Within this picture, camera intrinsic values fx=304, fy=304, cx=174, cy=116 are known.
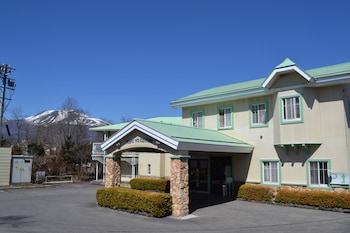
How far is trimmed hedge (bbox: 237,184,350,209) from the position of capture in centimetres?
1441

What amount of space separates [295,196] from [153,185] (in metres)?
10.3

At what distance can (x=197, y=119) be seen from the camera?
22078 mm

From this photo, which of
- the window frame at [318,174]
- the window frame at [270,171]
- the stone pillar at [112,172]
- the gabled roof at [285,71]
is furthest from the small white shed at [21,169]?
the window frame at [318,174]

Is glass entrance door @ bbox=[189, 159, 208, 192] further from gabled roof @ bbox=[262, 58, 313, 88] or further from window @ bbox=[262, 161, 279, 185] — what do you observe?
gabled roof @ bbox=[262, 58, 313, 88]

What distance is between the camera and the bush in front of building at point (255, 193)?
55.8 ft

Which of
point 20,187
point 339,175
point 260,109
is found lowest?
point 20,187

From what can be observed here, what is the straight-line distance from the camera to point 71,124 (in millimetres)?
55156

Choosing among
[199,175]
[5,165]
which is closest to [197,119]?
[199,175]

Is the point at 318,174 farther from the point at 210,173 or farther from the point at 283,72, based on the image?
the point at 210,173

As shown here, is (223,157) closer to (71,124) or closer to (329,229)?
(329,229)

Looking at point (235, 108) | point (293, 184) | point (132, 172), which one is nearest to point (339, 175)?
point (293, 184)

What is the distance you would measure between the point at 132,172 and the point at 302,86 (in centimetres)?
1969

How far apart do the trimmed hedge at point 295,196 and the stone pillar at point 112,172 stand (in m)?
7.42

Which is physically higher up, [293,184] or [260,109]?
[260,109]
